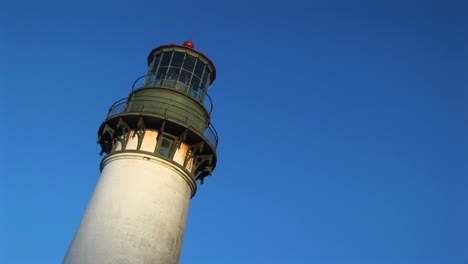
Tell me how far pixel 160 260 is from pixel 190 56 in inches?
431

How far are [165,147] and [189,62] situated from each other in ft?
17.8

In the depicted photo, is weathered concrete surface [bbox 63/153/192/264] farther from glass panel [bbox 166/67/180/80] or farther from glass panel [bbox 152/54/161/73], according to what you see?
glass panel [bbox 152/54/161/73]

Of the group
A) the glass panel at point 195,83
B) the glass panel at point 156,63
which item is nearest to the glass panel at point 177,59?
the glass panel at point 156,63

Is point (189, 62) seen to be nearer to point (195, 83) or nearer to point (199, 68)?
point (199, 68)

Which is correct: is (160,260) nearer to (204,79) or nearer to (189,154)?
(189,154)

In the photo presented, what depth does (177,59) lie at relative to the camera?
2469 cm

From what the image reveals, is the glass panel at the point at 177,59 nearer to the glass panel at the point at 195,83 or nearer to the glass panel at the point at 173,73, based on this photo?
the glass panel at the point at 173,73

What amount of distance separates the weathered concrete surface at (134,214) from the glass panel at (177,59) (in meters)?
5.92

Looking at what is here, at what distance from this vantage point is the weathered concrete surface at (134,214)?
60.0 feet

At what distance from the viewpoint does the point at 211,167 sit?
23.3 metres

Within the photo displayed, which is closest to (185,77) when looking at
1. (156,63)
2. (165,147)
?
(156,63)

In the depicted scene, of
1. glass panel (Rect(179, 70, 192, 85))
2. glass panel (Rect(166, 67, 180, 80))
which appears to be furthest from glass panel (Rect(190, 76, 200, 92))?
glass panel (Rect(166, 67, 180, 80))

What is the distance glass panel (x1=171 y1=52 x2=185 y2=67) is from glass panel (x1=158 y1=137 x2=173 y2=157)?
4712 mm

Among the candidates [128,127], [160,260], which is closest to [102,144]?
[128,127]
